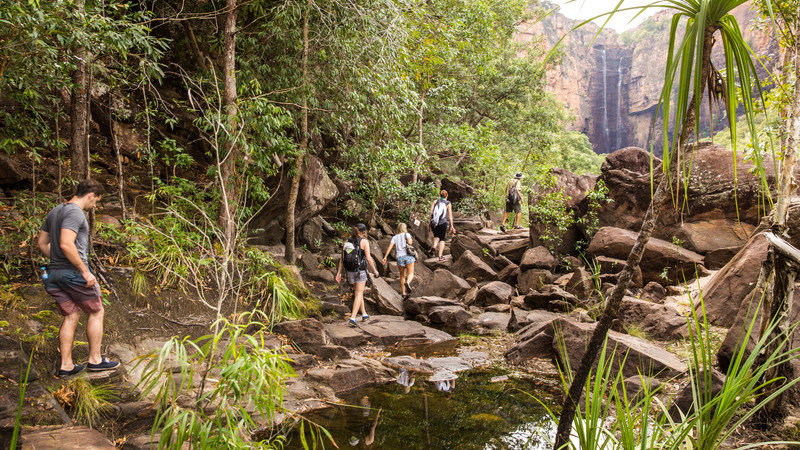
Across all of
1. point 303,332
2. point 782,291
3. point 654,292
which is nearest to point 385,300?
point 303,332

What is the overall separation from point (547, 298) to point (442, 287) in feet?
7.71

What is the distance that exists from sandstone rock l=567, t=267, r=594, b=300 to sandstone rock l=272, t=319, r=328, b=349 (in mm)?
5200

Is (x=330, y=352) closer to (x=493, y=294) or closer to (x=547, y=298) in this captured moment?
(x=547, y=298)

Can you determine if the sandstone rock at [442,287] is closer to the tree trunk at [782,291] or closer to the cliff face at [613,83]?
the tree trunk at [782,291]

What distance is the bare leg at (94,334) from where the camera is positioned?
407 centimetres

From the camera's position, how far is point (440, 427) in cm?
426

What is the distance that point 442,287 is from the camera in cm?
1013

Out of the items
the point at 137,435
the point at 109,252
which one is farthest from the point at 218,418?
the point at 109,252

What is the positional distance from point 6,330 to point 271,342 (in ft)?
8.77

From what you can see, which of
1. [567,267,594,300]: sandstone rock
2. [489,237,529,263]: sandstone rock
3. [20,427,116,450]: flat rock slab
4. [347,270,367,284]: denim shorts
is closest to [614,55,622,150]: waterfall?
[489,237,529,263]: sandstone rock

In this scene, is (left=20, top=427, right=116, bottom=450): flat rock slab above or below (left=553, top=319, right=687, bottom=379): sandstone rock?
above

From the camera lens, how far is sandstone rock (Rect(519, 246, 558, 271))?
416 inches

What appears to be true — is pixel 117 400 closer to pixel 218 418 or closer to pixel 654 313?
pixel 218 418

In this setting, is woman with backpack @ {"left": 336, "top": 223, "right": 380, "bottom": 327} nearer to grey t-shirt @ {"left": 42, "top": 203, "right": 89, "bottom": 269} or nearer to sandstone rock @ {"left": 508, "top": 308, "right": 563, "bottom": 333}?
sandstone rock @ {"left": 508, "top": 308, "right": 563, "bottom": 333}
